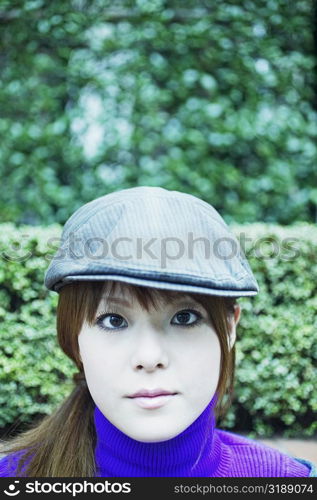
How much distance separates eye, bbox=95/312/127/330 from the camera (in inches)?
57.9

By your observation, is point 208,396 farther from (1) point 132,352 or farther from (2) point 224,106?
(2) point 224,106

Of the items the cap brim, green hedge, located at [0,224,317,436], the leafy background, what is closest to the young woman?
the cap brim

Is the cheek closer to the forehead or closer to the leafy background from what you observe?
the forehead

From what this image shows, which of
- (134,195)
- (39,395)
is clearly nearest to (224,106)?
(39,395)

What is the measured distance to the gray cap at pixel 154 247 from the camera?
4.46 feet

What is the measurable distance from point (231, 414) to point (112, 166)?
228cm

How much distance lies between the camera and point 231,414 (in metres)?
3.09

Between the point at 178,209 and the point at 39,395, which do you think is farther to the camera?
the point at 39,395

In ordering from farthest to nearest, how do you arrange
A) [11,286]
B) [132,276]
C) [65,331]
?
[11,286], [65,331], [132,276]

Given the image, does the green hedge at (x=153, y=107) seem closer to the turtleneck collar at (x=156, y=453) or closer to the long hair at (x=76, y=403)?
the long hair at (x=76, y=403)

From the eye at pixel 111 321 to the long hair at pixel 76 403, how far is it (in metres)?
0.03

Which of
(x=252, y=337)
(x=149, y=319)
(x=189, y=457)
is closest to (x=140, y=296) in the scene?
(x=149, y=319)

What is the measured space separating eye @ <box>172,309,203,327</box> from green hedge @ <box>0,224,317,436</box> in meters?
1.57

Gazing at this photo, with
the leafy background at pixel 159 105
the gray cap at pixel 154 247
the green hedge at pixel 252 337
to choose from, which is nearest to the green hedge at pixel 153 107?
the leafy background at pixel 159 105
